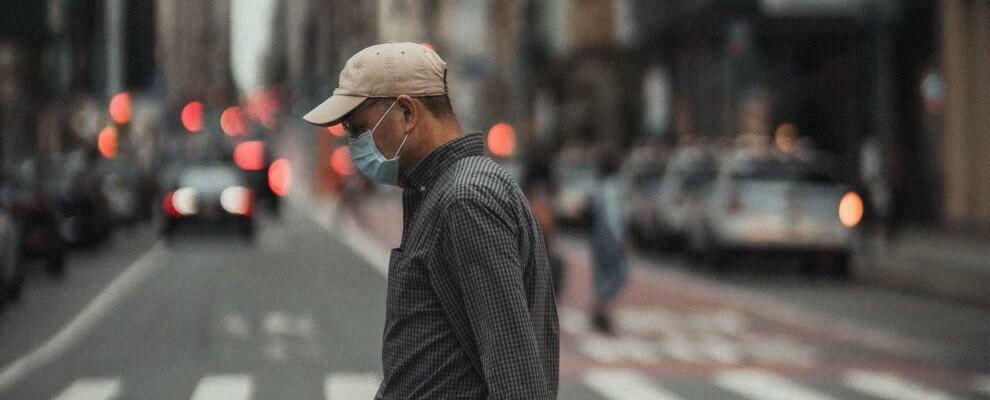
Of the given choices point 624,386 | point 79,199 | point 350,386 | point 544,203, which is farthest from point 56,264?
point 624,386

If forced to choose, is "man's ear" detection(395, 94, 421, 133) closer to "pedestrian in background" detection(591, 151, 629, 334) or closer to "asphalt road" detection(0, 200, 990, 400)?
"asphalt road" detection(0, 200, 990, 400)

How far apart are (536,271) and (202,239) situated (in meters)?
29.3

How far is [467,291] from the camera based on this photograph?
2811 millimetres

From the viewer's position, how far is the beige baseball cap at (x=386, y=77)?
9.73ft

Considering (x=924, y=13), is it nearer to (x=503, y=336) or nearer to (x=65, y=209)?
(x=65, y=209)

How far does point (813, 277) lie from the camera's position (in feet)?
72.0

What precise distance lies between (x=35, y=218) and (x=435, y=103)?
18.8m

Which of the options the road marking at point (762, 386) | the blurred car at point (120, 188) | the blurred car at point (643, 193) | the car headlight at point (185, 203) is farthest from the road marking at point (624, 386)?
the blurred car at point (120, 188)

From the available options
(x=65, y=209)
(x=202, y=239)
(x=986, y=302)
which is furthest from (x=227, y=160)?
(x=986, y=302)

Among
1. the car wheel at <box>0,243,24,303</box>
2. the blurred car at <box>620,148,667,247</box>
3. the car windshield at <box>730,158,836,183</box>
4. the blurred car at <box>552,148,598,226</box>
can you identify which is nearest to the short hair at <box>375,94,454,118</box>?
the car wheel at <box>0,243,24,303</box>

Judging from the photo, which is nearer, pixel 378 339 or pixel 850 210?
pixel 378 339

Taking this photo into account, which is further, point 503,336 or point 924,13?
point 924,13

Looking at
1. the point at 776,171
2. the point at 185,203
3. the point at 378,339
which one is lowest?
the point at 185,203

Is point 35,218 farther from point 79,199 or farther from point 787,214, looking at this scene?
point 787,214
